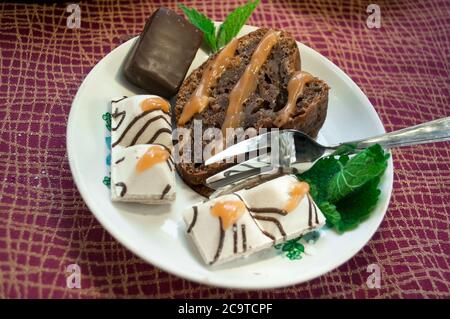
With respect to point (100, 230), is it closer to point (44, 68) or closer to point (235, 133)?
point (235, 133)

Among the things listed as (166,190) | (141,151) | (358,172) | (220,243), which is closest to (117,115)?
(141,151)

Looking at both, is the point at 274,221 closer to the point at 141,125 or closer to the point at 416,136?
the point at 141,125

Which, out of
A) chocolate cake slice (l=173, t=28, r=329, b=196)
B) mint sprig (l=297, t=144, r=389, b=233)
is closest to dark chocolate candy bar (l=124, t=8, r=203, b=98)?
chocolate cake slice (l=173, t=28, r=329, b=196)

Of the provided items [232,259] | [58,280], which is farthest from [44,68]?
[232,259]

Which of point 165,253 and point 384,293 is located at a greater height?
point 165,253

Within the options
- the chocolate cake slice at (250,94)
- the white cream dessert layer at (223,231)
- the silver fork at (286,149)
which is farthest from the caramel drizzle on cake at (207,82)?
the white cream dessert layer at (223,231)

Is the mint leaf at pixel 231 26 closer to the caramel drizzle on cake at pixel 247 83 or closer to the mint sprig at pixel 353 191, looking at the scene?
the caramel drizzle on cake at pixel 247 83
